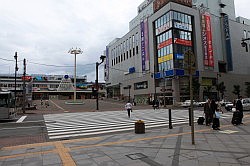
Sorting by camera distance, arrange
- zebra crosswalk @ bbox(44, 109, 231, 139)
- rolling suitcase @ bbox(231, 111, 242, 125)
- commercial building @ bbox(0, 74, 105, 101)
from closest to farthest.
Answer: zebra crosswalk @ bbox(44, 109, 231, 139), rolling suitcase @ bbox(231, 111, 242, 125), commercial building @ bbox(0, 74, 105, 101)

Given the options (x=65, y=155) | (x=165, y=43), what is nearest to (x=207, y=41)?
(x=165, y=43)

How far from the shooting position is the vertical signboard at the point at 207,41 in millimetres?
51062

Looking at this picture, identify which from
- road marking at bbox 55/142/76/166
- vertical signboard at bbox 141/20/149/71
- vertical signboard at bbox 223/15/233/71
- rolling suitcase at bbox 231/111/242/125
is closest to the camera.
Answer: road marking at bbox 55/142/76/166

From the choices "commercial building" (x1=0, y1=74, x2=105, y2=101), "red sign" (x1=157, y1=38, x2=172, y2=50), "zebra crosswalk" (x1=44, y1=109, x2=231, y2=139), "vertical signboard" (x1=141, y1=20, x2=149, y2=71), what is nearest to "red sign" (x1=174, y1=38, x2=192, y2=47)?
"red sign" (x1=157, y1=38, x2=172, y2=50)

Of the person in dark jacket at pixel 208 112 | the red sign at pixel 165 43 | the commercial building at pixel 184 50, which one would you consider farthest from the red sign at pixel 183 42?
the person in dark jacket at pixel 208 112

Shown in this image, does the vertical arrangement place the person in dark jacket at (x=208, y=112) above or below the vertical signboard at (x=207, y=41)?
below

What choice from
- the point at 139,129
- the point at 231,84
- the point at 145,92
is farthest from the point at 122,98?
the point at 139,129

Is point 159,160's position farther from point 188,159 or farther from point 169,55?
point 169,55

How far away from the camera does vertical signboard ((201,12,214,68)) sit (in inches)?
2010

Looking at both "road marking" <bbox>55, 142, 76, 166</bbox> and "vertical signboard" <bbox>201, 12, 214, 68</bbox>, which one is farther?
"vertical signboard" <bbox>201, 12, 214, 68</bbox>

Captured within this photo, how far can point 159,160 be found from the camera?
18.3ft

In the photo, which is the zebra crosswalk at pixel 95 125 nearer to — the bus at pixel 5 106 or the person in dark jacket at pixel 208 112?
the person in dark jacket at pixel 208 112

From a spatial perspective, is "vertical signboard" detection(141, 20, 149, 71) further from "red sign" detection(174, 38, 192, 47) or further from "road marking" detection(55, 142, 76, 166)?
"road marking" detection(55, 142, 76, 166)

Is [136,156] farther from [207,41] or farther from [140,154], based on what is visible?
[207,41]
